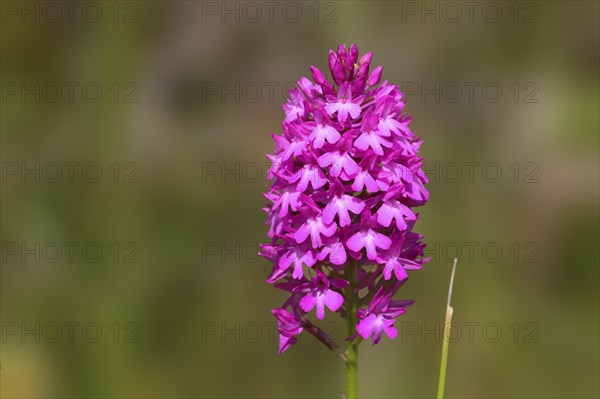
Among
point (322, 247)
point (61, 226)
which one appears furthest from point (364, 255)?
point (61, 226)

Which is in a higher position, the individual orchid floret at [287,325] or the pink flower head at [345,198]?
the pink flower head at [345,198]

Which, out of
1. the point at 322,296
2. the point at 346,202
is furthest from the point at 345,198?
the point at 322,296

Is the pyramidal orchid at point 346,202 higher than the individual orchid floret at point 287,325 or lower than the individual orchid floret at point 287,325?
higher

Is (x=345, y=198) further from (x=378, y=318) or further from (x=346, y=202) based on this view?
(x=378, y=318)

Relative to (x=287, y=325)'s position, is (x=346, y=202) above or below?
above

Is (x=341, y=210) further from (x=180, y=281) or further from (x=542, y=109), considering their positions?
(x=542, y=109)

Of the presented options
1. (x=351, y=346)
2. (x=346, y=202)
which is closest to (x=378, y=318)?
(x=351, y=346)

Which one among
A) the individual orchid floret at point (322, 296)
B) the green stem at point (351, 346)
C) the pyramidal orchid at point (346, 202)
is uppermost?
the pyramidal orchid at point (346, 202)
